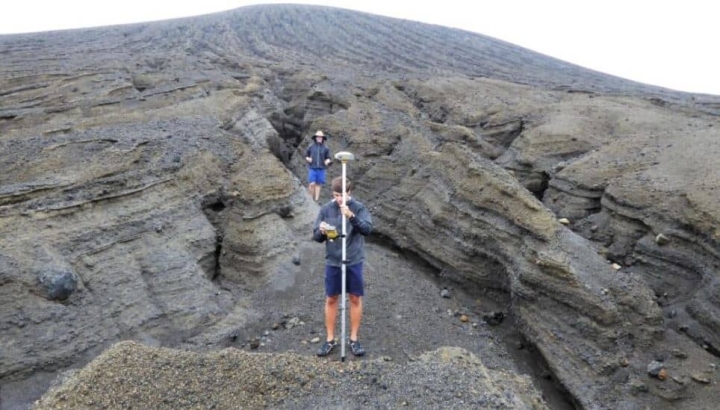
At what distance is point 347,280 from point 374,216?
16.2 feet

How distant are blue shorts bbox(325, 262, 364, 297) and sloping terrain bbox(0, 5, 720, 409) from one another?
3.92 ft

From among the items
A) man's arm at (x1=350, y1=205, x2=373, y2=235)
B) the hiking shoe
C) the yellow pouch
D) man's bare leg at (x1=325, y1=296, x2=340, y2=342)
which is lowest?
the hiking shoe

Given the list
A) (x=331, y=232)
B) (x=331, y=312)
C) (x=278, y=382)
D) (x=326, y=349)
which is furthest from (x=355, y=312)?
(x=278, y=382)

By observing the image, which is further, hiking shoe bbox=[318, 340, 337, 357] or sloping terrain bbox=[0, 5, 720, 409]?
sloping terrain bbox=[0, 5, 720, 409]

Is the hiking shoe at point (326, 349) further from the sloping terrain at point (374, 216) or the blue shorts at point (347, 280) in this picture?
the sloping terrain at point (374, 216)

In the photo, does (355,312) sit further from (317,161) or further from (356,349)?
(317,161)

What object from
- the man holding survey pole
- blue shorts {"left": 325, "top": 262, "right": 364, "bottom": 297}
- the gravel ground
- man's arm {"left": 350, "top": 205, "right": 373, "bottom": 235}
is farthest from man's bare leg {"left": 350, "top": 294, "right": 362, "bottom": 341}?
the gravel ground

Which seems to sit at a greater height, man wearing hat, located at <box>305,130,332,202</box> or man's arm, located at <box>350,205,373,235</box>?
man's arm, located at <box>350,205,373,235</box>

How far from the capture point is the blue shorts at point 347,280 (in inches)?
258

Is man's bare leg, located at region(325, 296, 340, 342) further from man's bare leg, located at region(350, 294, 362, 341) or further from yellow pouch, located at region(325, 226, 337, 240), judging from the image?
yellow pouch, located at region(325, 226, 337, 240)

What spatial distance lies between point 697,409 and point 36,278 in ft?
27.2

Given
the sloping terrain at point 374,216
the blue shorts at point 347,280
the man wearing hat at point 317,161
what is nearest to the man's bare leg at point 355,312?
the blue shorts at point 347,280

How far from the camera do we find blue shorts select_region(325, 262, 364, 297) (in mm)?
6547

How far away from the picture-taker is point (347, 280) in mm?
6641
